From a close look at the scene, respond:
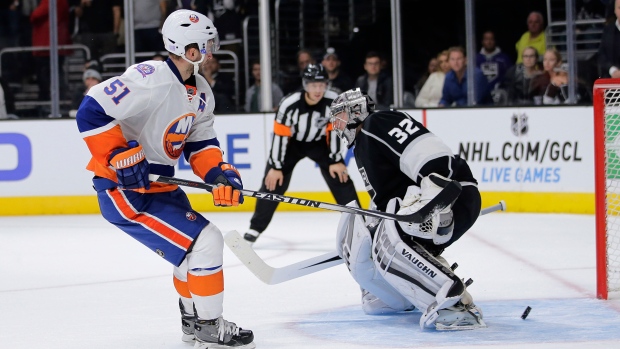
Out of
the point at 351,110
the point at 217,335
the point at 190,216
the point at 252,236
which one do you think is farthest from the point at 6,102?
the point at 217,335

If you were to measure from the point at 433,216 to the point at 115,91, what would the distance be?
119 cm

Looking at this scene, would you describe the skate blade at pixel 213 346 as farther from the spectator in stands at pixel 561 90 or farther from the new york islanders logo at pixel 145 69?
the spectator in stands at pixel 561 90

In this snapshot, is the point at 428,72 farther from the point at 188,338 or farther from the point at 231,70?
the point at 188,338

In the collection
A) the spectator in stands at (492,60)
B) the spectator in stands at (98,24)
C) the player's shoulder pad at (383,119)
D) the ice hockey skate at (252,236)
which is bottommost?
the ice hockey skate at (252,236)

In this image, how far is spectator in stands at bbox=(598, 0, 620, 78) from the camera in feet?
23.8

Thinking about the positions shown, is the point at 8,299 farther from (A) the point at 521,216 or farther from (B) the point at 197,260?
(A) the point at 521,216

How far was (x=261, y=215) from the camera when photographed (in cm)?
620

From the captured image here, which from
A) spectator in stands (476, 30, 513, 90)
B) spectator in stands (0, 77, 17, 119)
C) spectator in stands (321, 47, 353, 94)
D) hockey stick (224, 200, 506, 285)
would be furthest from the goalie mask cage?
spectator in stands (0, 77, 17, 119)

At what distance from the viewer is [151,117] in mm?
3447

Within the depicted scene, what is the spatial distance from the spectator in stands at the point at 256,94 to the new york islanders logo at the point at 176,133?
15.5ft

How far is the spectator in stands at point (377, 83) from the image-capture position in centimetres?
833

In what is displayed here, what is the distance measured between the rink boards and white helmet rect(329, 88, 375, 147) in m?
3.70

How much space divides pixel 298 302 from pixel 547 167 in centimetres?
345

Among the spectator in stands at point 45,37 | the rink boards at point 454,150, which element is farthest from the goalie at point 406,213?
the spectator in stands at point 45,37
